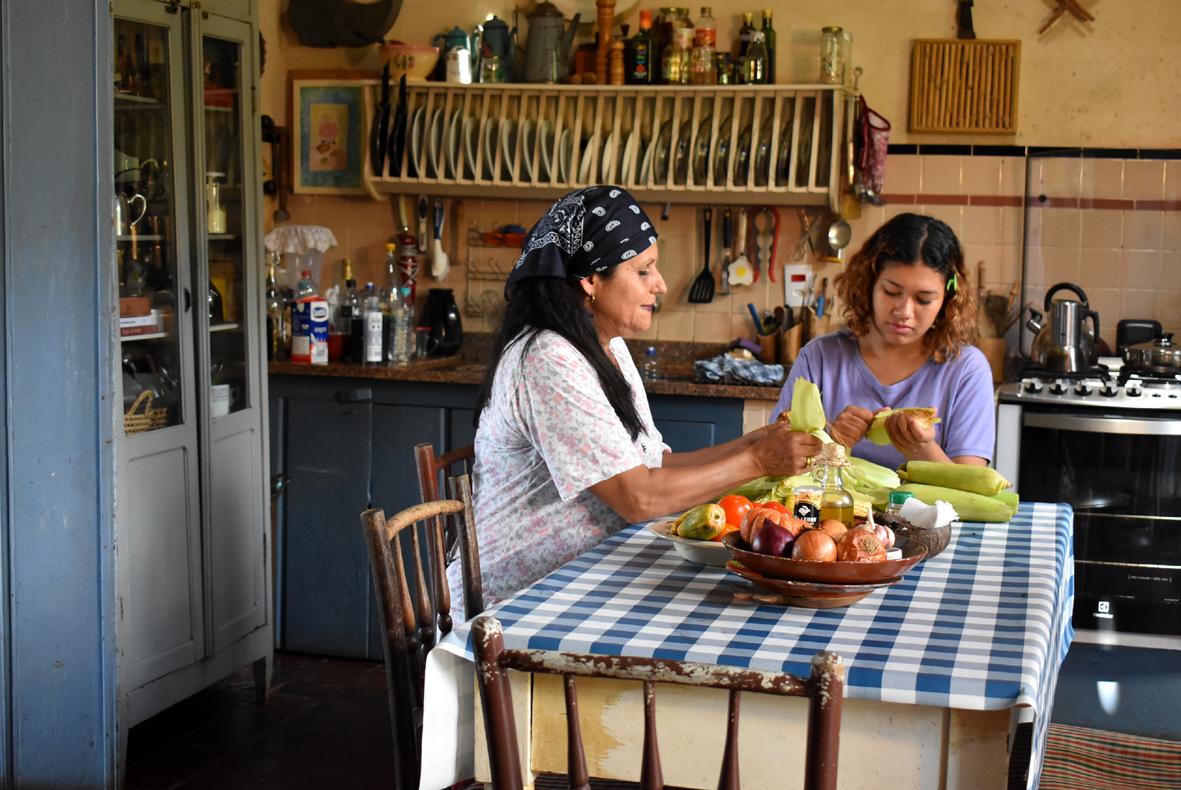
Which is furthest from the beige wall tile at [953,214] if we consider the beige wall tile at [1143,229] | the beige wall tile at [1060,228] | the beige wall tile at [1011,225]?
the beige wall tile at [1143,229]

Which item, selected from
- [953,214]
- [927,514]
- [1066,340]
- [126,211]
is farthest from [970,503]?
[953,214]

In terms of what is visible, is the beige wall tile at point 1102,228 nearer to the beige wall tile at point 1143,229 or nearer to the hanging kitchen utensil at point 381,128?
the beige wall tile at point 1143,229

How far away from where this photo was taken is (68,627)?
9.73 feet

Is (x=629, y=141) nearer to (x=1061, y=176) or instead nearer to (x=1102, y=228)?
(x=1061, y=176)

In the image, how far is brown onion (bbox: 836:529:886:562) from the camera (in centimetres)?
192

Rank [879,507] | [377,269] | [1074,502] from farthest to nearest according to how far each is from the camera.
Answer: [377,269]
[1074,502]
[879,507]

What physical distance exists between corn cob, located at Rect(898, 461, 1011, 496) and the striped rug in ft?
1.91

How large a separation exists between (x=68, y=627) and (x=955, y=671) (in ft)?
6.87

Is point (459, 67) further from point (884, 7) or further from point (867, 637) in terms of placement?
point (867, 637)

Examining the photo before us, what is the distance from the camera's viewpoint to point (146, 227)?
3506 millimetres

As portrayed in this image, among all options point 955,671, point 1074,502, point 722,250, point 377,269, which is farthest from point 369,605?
point 955,671

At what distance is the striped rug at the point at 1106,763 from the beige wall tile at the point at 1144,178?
7.41 feet

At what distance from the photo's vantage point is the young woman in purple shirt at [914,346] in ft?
10.1

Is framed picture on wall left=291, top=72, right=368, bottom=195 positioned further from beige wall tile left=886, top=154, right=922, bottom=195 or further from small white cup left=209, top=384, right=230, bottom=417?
beige wall tile left=886, top=154, right=922, bottom=195
